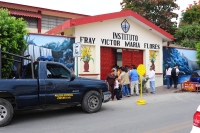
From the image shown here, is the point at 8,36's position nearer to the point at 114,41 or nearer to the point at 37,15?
the point at 114,41

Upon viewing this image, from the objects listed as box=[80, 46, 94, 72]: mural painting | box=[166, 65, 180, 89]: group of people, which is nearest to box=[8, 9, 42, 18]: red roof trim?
box=[80, 46, 94, 72]: mural painting

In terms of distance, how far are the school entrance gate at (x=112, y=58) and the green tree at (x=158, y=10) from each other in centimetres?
934

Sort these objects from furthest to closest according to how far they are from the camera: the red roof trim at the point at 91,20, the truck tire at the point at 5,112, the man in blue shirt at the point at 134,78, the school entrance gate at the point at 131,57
A: the school entrance gate at the point at 131,57 < the man in blue shirt at the point at 134,78 < the red roof trim at the point at 91,20 < the truck tire at the point at 5,112

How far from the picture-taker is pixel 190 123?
6.62 m

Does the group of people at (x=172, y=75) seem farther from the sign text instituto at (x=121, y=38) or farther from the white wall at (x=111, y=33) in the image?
the sign text instituto at (x=121, y=38)

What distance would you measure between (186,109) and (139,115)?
2.16 m

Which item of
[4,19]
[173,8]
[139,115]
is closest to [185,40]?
[173,8]

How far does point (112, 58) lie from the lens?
1536 cm

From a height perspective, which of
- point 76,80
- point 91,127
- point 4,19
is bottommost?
point 91,127

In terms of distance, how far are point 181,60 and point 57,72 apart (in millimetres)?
13419

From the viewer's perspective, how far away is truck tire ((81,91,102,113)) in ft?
27.2

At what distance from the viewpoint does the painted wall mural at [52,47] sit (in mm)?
11789

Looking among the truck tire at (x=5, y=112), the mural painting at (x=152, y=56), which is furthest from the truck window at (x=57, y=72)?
Answer: the mural painting at (x=152, y=56)

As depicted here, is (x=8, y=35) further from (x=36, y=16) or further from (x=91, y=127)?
(x=36, y=16)
